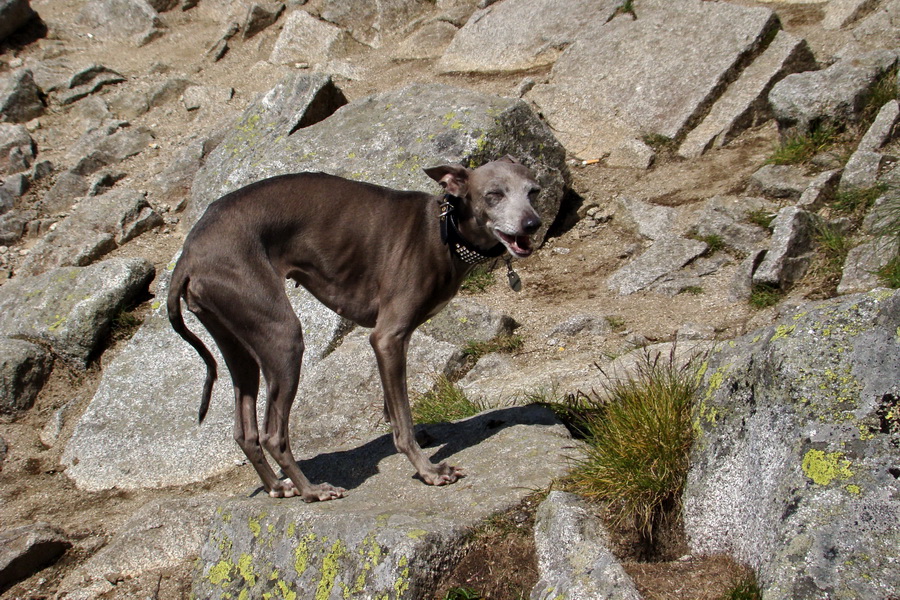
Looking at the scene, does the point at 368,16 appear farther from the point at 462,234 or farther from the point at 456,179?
the point at 462,234

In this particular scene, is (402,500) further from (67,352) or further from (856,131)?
(856,131)

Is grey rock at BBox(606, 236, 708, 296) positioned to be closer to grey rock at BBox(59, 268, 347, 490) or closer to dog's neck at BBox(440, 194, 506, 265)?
grey rock at BBox(59, 268, 347, 490)

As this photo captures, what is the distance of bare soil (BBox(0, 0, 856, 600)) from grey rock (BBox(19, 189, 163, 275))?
0.71 feet

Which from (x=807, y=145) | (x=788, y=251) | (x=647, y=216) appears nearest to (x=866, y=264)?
(x=788, y=251)

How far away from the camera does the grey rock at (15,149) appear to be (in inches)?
486

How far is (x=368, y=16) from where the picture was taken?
1513 centimetres

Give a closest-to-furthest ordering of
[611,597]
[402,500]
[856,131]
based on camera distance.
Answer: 1. [611,597]
2. [402,500]
3. [856,131]

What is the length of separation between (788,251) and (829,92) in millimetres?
2345

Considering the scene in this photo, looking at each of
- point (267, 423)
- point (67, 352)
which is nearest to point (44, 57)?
point (67, 352)

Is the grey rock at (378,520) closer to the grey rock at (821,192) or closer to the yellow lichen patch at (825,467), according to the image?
the yellow lichen patch at (825,467)

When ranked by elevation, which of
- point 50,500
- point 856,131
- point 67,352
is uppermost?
point 856,131

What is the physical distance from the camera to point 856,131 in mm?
8438

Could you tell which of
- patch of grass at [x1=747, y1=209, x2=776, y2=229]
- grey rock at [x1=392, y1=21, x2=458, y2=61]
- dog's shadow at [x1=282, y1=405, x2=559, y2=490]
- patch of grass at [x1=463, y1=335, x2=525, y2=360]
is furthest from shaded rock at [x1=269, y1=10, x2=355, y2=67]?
dog's shadow at [x1=282, y1=405, x2=559, y2=490]

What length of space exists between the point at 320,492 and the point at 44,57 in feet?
42.2
